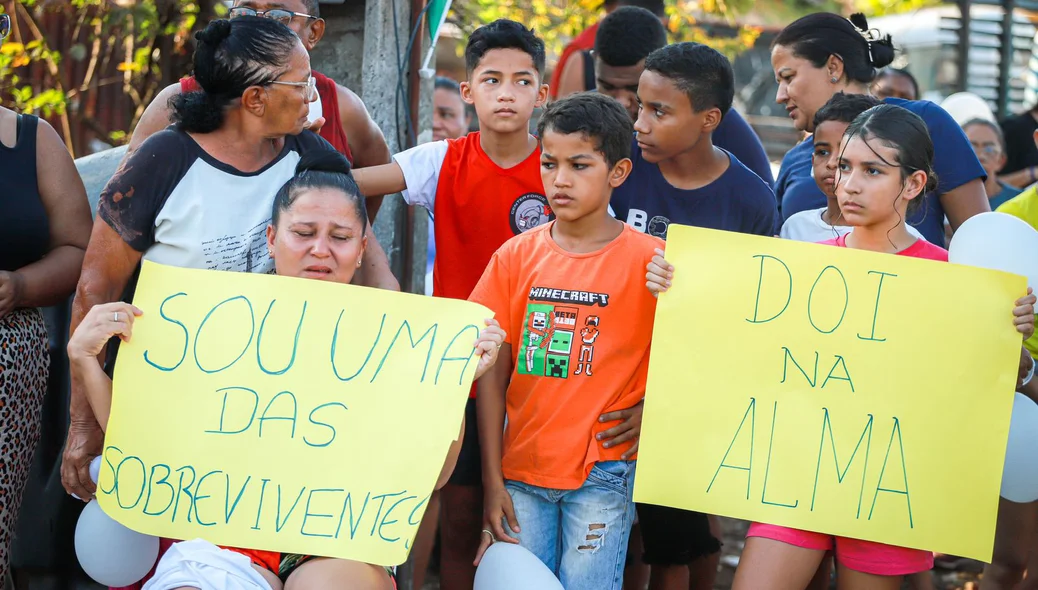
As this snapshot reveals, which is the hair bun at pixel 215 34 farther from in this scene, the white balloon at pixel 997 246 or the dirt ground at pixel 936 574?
the dirt ground at pixel 936 574

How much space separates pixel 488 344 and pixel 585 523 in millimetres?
613

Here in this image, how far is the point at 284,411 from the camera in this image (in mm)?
2746

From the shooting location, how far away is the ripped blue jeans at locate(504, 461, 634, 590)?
3006 mm

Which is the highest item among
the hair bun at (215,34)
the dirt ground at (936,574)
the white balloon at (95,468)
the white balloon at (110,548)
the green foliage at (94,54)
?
the green foliage at (94,54)

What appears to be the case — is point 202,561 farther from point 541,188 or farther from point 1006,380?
point 1006,380

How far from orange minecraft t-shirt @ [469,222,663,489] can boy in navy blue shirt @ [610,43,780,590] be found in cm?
43

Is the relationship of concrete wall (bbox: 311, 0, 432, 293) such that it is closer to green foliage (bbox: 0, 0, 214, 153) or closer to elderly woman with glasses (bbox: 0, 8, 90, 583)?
elderly woman with glasses (bbox: 0, 8, 90, 583)

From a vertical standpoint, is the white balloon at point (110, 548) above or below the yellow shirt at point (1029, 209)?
below

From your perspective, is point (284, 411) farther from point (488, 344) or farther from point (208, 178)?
point (208, 178)

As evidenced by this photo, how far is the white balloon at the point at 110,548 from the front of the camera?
106 inches

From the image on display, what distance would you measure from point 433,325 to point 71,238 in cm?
131

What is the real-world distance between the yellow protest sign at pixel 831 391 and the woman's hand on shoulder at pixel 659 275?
22 millimetres

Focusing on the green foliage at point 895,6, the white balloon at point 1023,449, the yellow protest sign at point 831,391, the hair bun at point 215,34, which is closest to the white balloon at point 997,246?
the yellow protest sign at point 831,391

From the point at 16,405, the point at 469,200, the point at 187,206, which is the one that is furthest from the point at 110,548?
the point at 469,200
